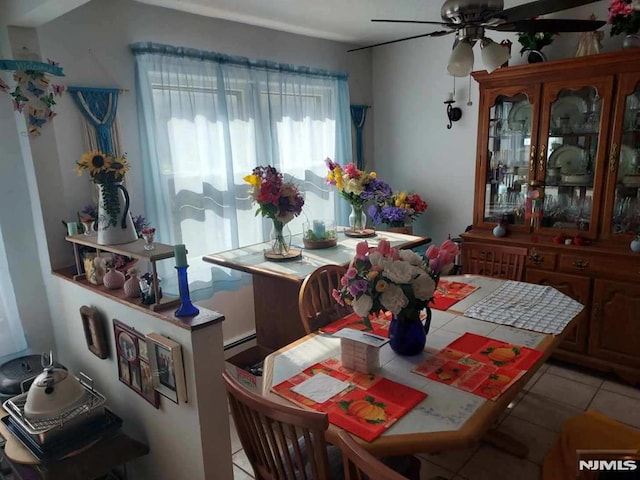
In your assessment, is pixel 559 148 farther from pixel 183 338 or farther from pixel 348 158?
pixel 183 338

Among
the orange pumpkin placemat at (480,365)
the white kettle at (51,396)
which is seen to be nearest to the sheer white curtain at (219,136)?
the white kettle at (51,396)

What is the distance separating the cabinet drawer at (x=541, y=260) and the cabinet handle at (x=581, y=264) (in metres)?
0.13

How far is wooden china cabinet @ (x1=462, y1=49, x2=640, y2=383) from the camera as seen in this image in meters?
2.60

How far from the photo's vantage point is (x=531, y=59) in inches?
116

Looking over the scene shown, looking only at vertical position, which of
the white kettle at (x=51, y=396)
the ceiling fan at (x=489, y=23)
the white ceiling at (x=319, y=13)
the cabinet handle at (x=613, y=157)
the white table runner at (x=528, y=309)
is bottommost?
the white kettle at (x=51, y=396)

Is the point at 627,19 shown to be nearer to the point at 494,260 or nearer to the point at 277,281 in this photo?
the point at 494,260

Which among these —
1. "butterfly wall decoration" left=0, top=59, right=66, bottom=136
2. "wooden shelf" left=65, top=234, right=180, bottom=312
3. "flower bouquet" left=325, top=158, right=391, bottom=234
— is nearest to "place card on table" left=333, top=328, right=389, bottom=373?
"wooden shelf" left=65, top=234, right=180, bottom=312

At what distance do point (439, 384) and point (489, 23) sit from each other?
1.37 metres

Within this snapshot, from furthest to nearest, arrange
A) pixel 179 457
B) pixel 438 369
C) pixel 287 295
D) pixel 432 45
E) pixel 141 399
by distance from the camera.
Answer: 1. pixel 432 45
2. pixel 287 295
3. pixel 141 399
4. pixel 179 457
5. pixel 438 369

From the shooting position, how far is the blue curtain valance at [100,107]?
2353 mm

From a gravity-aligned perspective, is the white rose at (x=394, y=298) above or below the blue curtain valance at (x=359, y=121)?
below

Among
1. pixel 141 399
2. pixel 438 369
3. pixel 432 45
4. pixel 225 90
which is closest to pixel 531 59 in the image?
pixel 432 45

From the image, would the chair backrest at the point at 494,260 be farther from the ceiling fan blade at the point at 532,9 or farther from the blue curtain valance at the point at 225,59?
the blue curtain valance at the point at 225,59

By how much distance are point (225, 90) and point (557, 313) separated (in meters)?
2.39
